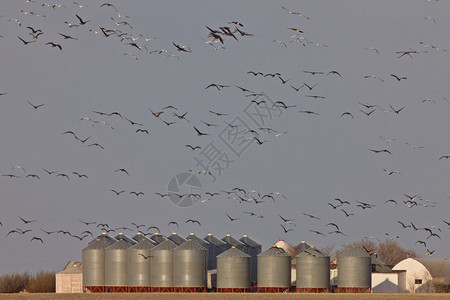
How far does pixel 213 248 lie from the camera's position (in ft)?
494

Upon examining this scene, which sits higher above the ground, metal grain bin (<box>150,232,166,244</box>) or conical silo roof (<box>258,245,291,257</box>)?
metal grain bin (<box>150,232,166,244</box>)

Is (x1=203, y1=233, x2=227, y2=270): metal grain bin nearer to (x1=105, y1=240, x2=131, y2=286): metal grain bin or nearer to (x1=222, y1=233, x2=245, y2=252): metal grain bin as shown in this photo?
(x1=222, y1=233, x2=245, y2=252): metal grain bin

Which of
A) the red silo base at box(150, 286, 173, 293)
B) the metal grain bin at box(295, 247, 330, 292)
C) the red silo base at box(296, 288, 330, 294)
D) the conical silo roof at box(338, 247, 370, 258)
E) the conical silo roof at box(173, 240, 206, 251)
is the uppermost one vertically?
the conical silo roof at box(173, 240, 206, 251)

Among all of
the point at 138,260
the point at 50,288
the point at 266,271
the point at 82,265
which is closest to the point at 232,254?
the point at 266,271

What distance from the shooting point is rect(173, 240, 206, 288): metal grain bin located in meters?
132

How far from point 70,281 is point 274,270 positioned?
119 ft

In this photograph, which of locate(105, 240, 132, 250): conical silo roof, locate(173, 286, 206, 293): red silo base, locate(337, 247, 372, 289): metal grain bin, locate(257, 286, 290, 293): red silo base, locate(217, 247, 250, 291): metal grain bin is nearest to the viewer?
locate(173, 286, 206, 293): red silo base

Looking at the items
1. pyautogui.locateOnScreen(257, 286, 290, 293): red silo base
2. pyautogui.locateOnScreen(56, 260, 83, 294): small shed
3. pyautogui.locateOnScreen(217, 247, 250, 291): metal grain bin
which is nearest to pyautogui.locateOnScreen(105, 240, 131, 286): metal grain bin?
pyautogui.locateOnScreen(56, 260, 83, 294): small shed

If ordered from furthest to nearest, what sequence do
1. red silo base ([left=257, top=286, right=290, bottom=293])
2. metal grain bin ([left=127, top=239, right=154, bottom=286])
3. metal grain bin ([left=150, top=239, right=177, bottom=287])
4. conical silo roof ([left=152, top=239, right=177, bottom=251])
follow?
conical silo roof ([left=152, top=239, right=177, bottom=251]) < metal grain bin ([left=127, top=239, right=154, bottom=286]) < metal grain bin ([left=150, top=239, right=177, bottom=287]) < red silo base ([left=257, top=286, right=290, bottom=293])

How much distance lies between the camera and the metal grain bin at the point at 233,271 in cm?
13112

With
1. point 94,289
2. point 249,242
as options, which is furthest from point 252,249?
point 94,289

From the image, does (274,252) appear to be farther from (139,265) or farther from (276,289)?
(139,265)

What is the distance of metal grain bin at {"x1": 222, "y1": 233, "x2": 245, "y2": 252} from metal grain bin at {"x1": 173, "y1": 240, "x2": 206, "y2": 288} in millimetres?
19278

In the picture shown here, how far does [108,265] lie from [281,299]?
42099mm
